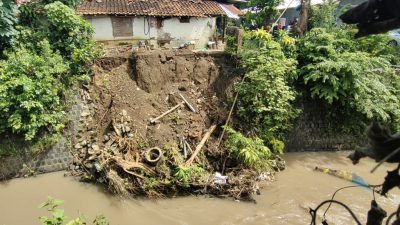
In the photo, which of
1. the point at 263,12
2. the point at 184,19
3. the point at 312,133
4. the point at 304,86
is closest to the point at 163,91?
the point at 304,86

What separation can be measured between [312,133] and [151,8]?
970 centimetres

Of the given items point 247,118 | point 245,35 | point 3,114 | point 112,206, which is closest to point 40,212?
point 112,206

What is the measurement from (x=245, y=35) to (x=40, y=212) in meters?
8.87

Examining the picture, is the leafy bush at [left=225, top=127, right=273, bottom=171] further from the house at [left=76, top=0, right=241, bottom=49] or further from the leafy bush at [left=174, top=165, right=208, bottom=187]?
the house at [left=76, top=0, right=241, bottom=49]

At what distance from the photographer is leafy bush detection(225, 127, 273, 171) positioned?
9.23m

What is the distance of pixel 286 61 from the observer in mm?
10891

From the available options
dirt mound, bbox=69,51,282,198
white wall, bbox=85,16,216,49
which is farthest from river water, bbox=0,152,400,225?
white wall, bbox=85,16,216,49

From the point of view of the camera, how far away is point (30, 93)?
9109 mm

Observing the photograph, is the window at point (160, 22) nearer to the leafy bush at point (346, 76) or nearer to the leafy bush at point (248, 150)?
the leafy bush at point (346, 76)

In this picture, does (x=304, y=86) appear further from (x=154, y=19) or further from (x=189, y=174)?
(x=154, y=19)

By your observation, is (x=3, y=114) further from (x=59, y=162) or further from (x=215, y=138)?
(x=215, y=138)

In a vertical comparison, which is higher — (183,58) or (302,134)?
(183,58)

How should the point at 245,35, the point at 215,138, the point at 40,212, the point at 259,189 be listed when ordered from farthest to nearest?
the point at 245,35 → the point at 215,138 → the point at 259,189 → the point at 40,212

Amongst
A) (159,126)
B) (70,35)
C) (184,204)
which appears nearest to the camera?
(184,204)
